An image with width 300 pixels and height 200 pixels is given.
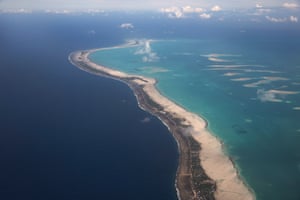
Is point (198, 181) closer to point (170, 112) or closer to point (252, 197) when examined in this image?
point (252, 197)

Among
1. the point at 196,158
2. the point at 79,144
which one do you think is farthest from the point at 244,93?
the point at 79,144

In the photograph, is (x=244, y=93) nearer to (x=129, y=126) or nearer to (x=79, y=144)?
(x=129, y=126)

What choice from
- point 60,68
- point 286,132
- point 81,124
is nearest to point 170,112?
point 81,124

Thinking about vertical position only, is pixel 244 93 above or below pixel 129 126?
above

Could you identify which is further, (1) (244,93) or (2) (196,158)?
(1) (244,93)

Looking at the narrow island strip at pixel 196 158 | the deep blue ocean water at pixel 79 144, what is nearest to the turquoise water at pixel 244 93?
the narrow island strip at pixel 196 158

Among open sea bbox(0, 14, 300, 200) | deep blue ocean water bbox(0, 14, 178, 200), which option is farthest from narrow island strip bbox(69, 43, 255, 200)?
deep blue ocean water bbox(0, 14, 178, 200)

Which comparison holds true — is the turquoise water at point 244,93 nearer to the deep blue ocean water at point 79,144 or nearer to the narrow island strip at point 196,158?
the narrow island strip at point 196,158
